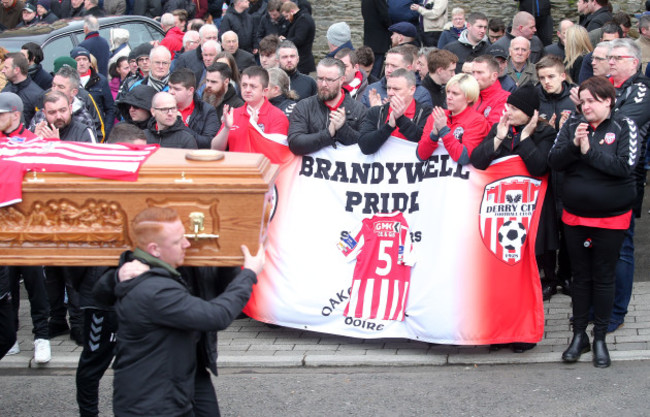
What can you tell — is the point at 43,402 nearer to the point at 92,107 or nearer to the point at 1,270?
the point at 1,270

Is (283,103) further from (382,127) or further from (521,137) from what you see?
(521,137)

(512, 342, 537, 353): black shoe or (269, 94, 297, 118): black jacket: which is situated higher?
(269, 94, 297, 118): black jacket

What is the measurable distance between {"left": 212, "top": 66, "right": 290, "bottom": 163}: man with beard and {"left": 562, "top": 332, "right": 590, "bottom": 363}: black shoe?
102 inches

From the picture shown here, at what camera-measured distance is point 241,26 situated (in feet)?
44.6

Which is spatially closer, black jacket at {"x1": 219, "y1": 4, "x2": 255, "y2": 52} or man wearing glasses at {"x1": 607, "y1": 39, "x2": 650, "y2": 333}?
man wearing glasses at {"x1": 607, "y1": 39, "x2": 650, "y2": 333}

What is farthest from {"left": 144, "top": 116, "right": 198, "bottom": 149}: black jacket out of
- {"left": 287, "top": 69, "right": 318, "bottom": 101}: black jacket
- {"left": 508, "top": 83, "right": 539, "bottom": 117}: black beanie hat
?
{"left": 287, "top": 69, "right": 318, "bottom": 101}: black jacket

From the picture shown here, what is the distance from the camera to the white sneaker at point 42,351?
7062 mm

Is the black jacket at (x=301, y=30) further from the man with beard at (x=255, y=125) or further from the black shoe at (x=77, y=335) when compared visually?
the black shoe at (x=77, y=335)

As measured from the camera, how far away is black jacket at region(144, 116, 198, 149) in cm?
722

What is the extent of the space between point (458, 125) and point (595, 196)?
1.16 m

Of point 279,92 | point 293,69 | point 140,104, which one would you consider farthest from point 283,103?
point 293,69

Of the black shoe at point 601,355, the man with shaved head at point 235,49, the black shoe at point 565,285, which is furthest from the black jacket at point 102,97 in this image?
the black shoe at point 601,355

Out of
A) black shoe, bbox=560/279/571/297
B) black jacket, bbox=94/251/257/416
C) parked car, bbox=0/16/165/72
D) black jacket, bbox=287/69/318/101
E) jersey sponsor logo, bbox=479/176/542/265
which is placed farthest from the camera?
parked car, bbox=0/16/165/72

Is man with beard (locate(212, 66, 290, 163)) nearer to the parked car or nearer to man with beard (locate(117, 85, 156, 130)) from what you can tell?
man with beard (locate(117, 85, 156, 130))
